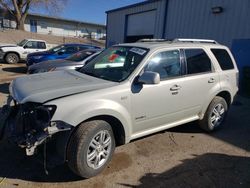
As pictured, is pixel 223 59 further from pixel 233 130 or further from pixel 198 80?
pixel 233 130

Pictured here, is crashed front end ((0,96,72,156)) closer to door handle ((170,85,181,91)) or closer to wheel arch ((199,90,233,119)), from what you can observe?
door handle ((170,85,181,91))

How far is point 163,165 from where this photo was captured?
3.66 m

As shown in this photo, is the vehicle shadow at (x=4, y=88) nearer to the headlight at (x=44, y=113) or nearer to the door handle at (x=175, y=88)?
the headlight at (x=44, y=113)

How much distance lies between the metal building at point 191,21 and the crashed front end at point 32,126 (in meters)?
8.84

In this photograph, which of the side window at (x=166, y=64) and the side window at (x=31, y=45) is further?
the side window at (x=31, y=45)

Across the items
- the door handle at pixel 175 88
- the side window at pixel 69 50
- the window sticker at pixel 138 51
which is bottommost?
the door handle at pixel 175 88

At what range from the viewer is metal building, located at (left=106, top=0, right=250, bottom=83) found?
960 cm

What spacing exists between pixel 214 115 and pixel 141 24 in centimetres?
1215

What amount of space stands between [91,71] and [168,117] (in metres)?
1.53

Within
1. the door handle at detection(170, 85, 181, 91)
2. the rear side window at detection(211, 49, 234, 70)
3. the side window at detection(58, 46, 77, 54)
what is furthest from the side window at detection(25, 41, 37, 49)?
the door handle at detection(170, 85, 181, 91)

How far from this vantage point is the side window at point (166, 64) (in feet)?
12.5

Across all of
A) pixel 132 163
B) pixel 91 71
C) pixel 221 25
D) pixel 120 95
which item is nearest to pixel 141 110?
pixel 120 95

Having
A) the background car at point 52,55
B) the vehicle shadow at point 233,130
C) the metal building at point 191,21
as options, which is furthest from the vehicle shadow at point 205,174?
the background car at point 52,55

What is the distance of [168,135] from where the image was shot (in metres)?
4.76
